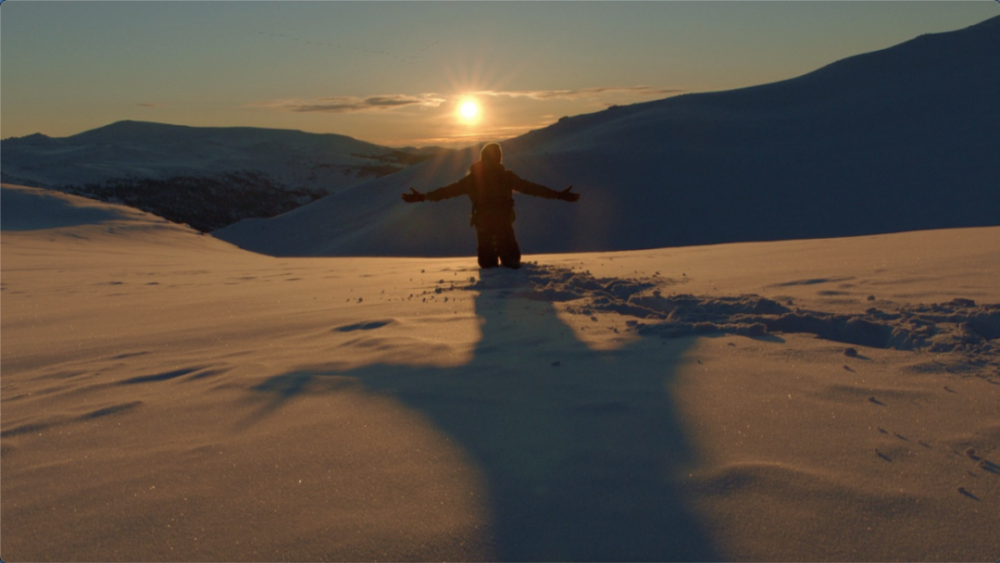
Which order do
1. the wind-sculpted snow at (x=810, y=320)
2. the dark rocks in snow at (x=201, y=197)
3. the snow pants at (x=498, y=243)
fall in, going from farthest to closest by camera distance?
the dark rocks in snow at (x=201, y=197)
the snow pants at (x=498, y=243)
the wind-sculpted snow at (x=810, y=320)

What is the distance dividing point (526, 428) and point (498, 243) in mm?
5192

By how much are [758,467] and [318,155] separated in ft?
274

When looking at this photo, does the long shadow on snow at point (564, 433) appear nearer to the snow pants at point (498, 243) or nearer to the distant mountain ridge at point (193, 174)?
the snow pants at point (498, 243)

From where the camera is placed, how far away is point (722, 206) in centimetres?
1955

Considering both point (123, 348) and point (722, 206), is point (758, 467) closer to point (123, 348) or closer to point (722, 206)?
point (123, 348)

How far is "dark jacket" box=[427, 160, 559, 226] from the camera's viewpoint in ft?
24.9

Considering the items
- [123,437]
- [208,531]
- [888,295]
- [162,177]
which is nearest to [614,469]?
[208,531]

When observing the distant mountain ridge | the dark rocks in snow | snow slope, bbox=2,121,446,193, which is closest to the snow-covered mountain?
the dark rocks in snow

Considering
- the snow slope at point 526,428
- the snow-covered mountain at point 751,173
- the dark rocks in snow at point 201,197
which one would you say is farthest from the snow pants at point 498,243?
the dark rocks in snow at point 201,197

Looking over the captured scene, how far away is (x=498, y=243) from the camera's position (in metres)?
7.57

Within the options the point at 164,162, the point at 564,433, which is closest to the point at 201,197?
the point at 164,162

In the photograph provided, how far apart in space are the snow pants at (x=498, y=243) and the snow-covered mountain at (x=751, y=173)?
35.9 feet

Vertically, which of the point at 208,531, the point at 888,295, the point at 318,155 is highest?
the point at 318,155

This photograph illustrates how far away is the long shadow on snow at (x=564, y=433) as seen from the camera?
1781mm
